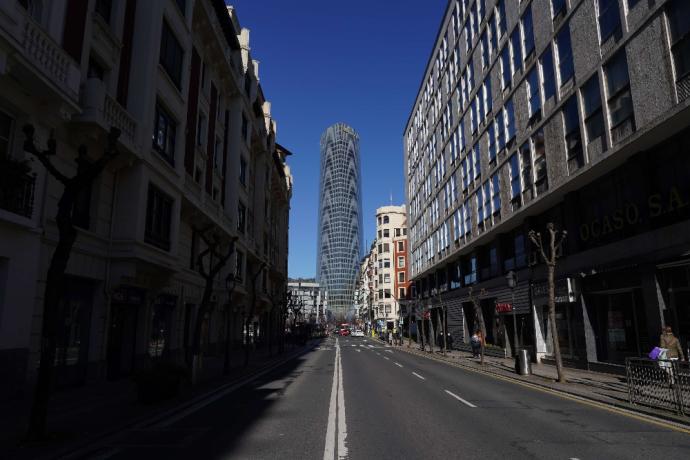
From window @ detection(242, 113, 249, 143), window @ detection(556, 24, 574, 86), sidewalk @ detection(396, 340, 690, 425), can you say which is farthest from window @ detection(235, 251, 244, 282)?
window @ detection(556, 24, 574, 86)

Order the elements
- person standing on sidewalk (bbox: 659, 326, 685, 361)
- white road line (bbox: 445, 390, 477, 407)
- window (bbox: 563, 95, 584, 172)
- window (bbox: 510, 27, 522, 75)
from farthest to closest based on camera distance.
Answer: window (bbox: 510, 27, 522, 75), window (bbox: 563, 95, 584, 172), person standing on sidewalk (bbox: 659, 326, 685, 361), white road line (bbox: 445, 390, 477, 407)

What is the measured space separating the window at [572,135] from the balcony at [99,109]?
60.4 feet

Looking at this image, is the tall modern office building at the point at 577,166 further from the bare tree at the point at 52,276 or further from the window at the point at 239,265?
the window at the point at 239,265

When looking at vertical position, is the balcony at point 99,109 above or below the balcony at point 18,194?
above

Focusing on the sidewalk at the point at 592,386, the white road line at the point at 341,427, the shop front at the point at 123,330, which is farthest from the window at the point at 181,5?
the sidewalk at the point at 592,386

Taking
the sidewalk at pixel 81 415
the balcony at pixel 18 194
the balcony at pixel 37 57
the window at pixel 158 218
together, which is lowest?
the sidewalk at pixel 81 415

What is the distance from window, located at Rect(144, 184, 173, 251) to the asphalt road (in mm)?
7771

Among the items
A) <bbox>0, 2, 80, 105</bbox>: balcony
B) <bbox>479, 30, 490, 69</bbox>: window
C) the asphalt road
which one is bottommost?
the asphalt road

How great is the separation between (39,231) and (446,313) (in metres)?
38.9

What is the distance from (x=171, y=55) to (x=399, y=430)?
59.9ft

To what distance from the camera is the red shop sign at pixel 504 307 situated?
1204 inches

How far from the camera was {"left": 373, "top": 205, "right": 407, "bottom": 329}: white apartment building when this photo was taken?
105250mm

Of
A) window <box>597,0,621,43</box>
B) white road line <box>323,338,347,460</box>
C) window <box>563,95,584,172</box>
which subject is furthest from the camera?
window <box>563,95,584,172</box>

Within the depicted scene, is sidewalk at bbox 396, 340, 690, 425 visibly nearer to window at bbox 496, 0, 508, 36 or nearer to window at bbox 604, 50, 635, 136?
window at bbox 604, 50, 635, 136
